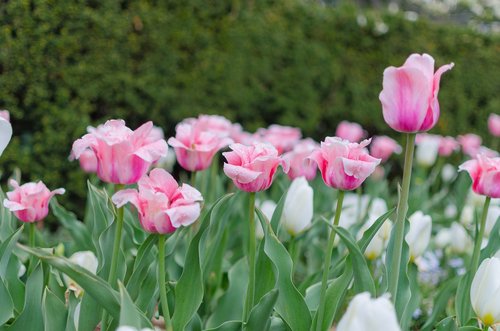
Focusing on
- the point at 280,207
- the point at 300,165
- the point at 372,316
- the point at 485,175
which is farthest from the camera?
the point at 300,165

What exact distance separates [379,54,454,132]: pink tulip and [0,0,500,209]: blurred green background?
2.46 meters

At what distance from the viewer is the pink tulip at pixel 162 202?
1047 mm

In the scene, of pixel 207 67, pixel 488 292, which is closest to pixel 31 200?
pixel 488 292

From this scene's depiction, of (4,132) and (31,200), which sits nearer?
(4,132)

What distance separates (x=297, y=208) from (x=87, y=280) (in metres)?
0.68

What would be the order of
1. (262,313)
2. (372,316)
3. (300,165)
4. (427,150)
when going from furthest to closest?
(427,150) → (300,165) → (262,313) → (372,316)

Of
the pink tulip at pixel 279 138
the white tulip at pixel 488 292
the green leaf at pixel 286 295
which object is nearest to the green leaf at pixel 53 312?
the green leaf at pixel 286 295

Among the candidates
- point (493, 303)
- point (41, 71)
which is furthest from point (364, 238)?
point (41, 71)

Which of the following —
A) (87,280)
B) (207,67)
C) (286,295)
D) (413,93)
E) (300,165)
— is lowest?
(207,67)

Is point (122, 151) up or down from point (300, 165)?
up

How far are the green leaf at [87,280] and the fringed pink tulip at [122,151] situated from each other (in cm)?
18

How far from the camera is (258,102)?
4.61 meters

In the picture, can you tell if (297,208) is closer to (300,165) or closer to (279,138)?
(300,165)

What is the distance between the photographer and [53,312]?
49.7 inches
